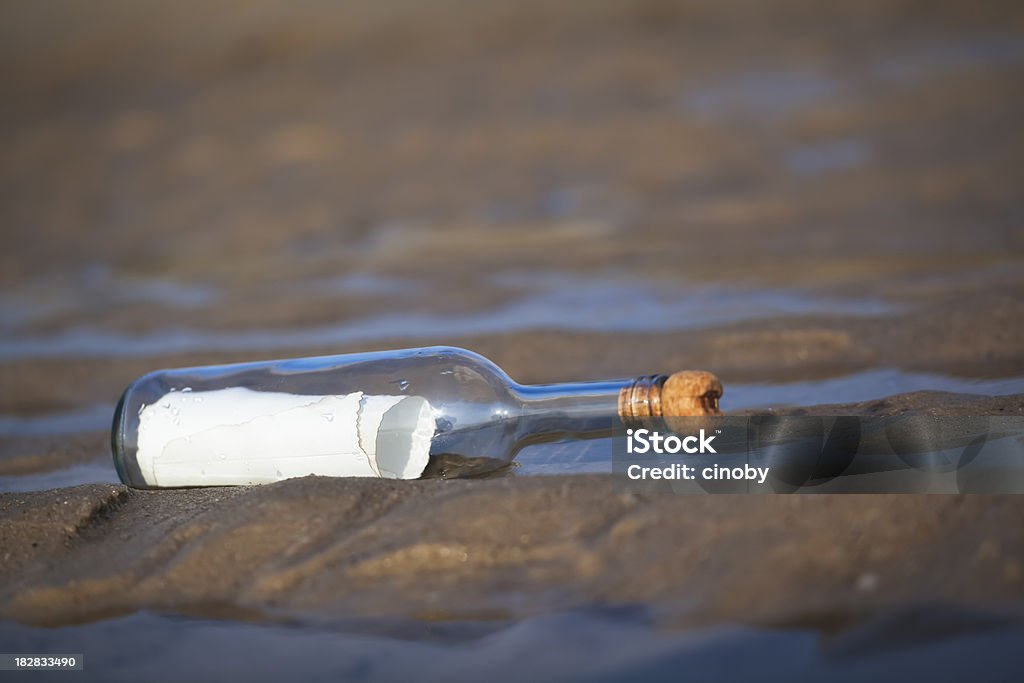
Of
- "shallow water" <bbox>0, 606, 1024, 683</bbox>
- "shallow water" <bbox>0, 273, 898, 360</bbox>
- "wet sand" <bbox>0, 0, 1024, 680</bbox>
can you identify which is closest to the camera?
"shallow water" <bbox>0, 606, 1024, 683</bbox>

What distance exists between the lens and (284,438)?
1.98 meters

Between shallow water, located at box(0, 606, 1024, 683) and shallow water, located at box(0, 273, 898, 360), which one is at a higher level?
shallow water, located at box(0, 273, 898, 360)

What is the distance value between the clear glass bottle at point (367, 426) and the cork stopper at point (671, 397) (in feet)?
0.32

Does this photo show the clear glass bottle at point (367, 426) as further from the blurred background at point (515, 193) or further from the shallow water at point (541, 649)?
the blurred background at point (515, 193)

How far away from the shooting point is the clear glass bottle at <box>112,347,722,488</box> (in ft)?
6.49

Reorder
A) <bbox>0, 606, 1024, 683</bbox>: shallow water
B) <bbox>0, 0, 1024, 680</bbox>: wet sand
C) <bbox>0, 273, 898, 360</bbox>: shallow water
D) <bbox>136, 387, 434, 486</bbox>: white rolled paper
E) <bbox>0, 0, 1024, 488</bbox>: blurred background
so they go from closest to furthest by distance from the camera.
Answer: <bbox>0, 606, 1024, 683</bbox>: shallow water
<bbox>0, 0, 1024, 680</bbox>: wet sand
<bbox>136, 387, 434, 486</bbox>: white rolled paper
<bbox>0, 0, 1024, 488</bbox>: blurred background
<bbox>0, 273, 898, 360</bbox>: shallow water

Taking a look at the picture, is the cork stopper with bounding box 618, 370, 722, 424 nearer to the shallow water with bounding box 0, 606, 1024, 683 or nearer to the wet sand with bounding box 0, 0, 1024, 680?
the wet sand with bounding box 0, 0, 1024, 680

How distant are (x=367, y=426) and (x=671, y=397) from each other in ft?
1.72

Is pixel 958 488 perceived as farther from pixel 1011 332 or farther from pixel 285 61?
pixel 285 61

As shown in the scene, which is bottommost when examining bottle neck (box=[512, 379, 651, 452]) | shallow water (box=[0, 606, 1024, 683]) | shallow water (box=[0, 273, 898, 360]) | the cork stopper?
shallow water (box=[0, 606, 1024, 683])

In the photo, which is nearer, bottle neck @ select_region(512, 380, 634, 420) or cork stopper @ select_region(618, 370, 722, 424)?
cork stopper @ select_region(618, 370, 722, 424)

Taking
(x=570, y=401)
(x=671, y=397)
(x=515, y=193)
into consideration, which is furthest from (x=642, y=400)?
(x=515, y=193)

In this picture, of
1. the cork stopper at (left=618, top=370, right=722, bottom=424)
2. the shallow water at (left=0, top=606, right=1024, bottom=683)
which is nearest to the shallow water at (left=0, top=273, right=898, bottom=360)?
the cork stopper at (left=618, top=370, right=722, bottom=424)

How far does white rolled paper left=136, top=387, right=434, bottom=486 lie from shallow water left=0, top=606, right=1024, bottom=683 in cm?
35
